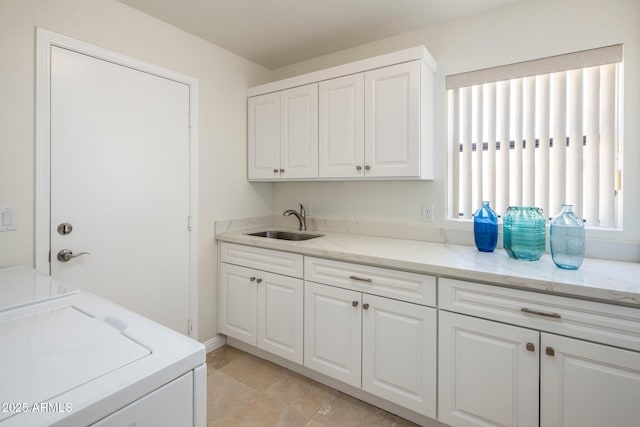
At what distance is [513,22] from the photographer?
6.66ft

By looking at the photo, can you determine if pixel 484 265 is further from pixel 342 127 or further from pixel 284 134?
pixel 284 134

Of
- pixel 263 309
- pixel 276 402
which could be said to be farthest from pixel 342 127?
pixel 276 402

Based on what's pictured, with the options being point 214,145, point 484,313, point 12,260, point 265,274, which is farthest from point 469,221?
point 12,260

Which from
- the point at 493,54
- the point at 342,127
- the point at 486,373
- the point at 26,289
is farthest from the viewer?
the point at 342,127

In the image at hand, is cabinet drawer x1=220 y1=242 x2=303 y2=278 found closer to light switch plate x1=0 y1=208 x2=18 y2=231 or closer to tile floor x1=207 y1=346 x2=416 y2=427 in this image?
tile floor x1=207 y1=346 x2=416 y2=427

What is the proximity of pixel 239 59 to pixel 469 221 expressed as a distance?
2292mm

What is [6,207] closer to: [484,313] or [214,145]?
[214,145]

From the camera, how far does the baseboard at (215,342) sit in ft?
8.53

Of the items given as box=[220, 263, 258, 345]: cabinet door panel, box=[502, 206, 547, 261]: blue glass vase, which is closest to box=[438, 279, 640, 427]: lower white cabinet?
box=[502, 206, 547, 261]: blue glass vase

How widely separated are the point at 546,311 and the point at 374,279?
805 mm

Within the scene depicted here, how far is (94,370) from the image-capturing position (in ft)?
2.39

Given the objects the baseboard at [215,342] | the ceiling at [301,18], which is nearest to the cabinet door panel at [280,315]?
the baseboard at [215,342]

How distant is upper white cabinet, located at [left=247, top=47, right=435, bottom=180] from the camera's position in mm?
2084

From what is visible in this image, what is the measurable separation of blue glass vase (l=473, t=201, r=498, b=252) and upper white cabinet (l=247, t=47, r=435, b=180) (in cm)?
42
